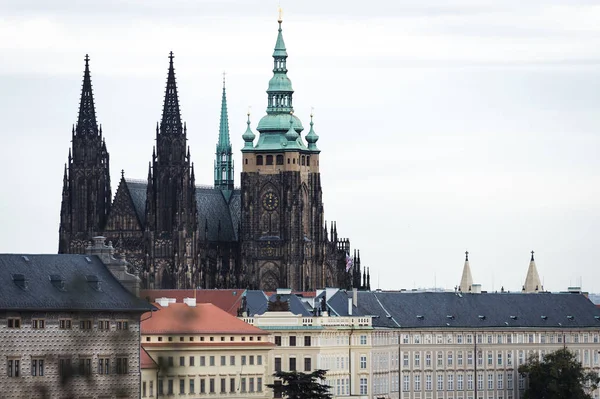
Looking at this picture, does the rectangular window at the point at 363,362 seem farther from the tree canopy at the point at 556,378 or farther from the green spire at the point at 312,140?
the green spire at the point at 312,140

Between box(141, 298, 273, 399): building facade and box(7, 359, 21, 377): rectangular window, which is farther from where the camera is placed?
box(141, 298, 273, 399): building facade

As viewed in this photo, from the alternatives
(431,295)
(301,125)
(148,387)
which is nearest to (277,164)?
(301,125)

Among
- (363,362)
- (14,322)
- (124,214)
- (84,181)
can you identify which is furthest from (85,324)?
(124,214)

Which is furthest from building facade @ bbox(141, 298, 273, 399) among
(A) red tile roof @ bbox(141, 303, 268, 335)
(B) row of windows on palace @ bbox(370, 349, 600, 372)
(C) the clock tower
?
(C) the clock tower

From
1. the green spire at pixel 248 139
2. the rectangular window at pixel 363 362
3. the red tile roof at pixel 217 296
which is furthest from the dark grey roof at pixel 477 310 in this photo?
the green spire at pixel 248 139

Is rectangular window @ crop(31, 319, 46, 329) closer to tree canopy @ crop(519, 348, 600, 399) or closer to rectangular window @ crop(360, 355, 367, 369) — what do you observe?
rectangular window @ crop(360, 355, 367, 369)

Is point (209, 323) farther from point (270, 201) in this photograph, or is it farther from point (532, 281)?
point (532, 281)

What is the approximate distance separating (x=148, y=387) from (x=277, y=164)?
153243mm

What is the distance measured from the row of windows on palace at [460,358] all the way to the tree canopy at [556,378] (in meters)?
3.12

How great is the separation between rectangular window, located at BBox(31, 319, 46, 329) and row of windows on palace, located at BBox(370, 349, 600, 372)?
5694 cm

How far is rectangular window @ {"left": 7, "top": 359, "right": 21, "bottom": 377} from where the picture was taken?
7325 centimetres

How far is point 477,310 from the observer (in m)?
157

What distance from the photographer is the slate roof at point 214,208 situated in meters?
186

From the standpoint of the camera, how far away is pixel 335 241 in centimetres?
18900
